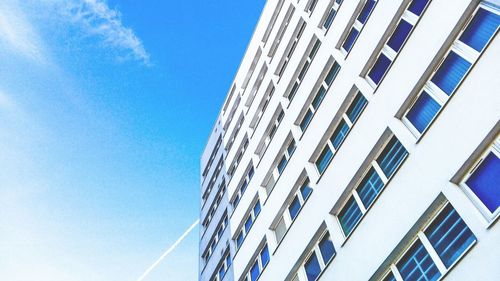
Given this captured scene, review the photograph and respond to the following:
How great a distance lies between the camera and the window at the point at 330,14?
17.8 metres

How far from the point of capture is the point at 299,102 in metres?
17.4

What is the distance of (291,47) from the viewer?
72.4 feet

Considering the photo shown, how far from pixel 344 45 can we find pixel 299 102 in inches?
122

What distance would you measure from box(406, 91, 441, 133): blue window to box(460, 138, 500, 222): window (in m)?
1.88

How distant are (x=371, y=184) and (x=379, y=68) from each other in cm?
393

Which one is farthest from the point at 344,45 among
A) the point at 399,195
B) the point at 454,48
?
the point at 399,195

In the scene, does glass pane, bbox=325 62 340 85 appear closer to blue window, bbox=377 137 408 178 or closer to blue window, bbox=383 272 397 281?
blue window, bbox=377 137 408 178

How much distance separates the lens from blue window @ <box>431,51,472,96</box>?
30.2ft

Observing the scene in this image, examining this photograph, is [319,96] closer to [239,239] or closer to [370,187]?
[370,187]

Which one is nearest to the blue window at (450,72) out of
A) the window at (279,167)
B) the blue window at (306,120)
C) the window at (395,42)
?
the window at (395,42)

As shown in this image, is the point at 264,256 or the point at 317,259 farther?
the point at 264,256

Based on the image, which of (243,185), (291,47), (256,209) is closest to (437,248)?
(256,209)

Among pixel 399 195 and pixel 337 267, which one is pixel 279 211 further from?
pixel 399 195

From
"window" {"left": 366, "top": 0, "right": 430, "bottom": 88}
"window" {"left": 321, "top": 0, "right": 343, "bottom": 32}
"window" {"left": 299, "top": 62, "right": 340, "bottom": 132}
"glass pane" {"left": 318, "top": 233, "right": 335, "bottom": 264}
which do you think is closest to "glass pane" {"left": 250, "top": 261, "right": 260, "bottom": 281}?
"glass pane" {"left": 318, "top": 233, "right": 335, "bottom": 264}
